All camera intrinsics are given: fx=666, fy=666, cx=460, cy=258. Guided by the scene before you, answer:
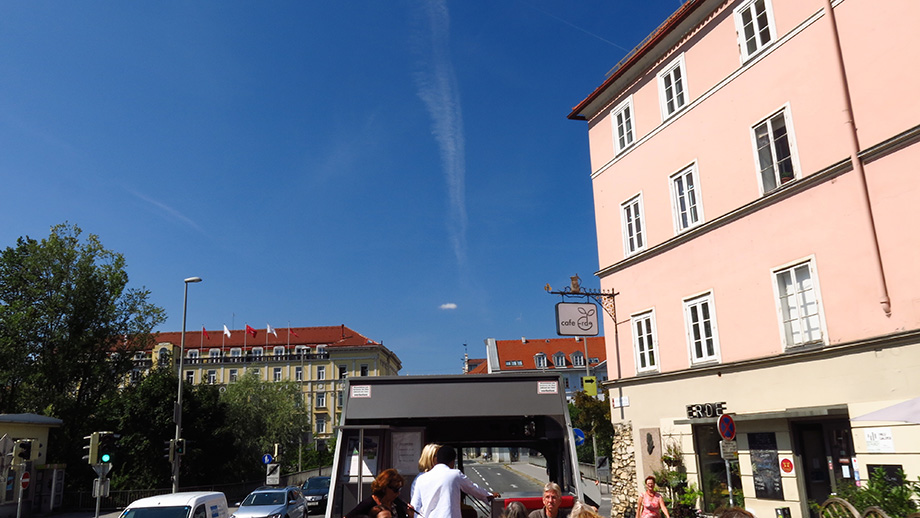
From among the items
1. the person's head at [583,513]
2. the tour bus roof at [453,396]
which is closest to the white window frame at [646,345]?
the tour bus roof at [453,396]

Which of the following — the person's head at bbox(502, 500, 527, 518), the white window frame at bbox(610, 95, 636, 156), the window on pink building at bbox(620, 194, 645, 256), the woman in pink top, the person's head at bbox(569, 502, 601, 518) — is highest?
the white window frame at bbox(610, 95, 636, 156)

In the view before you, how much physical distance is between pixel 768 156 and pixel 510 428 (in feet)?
34.0

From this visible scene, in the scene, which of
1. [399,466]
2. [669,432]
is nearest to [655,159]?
[669,432]

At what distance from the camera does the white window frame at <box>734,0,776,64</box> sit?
1645 cm

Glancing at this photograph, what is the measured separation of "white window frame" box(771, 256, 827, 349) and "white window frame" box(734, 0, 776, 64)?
555 centimetres

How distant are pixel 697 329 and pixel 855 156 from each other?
656 cm

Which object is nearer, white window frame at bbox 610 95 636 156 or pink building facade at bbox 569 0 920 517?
pink building facade at bbox 569 0 920 517

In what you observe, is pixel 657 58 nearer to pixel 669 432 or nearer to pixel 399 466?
pixel 669 432

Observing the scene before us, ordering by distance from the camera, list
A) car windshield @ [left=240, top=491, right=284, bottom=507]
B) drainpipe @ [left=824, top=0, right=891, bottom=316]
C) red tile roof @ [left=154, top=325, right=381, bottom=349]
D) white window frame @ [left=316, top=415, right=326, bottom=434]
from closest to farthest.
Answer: drainpipe @ [left=824, top=0, right=891, bottom=316] < car windshield @ [left=240, top=491, right=284, bottom=507] < white window frame @ [left=316, top=415, right=326, bottom=434] < red tile roof @ [left=154, top=325, right=381, bottom=349]

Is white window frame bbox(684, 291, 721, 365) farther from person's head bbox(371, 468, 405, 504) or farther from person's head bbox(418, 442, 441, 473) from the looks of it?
person's head bbox(371, 468, 405, 504)

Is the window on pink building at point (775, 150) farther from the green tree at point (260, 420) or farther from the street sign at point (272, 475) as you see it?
the green tree at point (260, 420)

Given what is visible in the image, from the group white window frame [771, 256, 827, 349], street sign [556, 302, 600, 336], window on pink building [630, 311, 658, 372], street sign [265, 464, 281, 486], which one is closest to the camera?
white window frame [771, 256, 827, 349]

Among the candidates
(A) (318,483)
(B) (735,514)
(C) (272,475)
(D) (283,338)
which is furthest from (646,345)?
(D) (283,338)

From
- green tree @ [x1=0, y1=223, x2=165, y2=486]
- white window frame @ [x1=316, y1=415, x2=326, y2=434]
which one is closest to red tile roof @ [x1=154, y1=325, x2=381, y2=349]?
white window frame @ [x1=316, y1=415, x2=326, y2=434]
